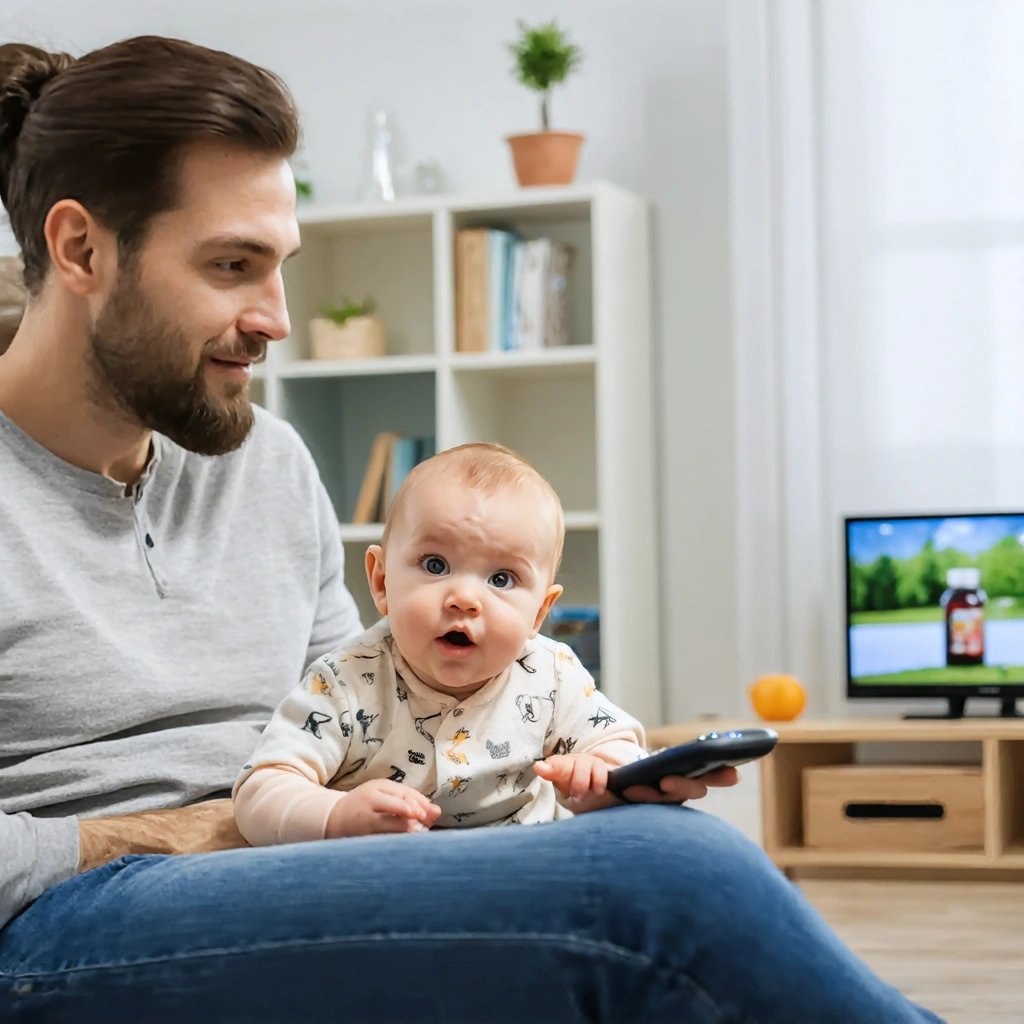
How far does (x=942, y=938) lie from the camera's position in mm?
2727

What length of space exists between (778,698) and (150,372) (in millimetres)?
2315

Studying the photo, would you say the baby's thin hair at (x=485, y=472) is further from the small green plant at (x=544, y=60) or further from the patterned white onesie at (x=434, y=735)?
the small green plant at (x=544, y=60)

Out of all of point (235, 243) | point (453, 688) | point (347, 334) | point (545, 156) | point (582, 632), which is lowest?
point (582, 632)

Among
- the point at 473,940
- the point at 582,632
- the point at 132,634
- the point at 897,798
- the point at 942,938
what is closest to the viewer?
the point at 473,940

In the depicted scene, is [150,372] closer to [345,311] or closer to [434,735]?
[434,735]

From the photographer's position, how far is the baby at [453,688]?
116 cm

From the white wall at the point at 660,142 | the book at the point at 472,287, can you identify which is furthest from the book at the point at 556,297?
the white wall at the point at 660,142

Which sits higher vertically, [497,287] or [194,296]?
[497,287]

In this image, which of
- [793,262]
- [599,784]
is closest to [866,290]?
[793,262]

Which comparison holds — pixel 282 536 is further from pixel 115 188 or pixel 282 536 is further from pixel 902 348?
pixel 902 348

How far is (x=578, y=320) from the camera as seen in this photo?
149 inches

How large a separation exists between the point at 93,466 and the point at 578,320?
8.24ft

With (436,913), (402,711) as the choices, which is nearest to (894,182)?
(402,711)

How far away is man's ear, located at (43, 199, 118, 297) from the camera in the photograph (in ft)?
4.49
